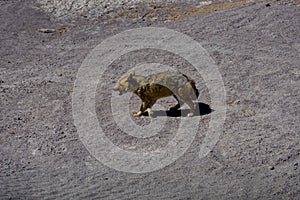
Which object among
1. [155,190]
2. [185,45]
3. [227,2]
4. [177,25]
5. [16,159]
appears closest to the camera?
[155,190]

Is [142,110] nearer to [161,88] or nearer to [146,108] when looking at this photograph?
[146,108]

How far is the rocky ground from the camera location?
8.09 meters

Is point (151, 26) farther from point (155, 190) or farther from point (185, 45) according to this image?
point (155, 190)

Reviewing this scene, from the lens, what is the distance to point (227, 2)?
15.1m

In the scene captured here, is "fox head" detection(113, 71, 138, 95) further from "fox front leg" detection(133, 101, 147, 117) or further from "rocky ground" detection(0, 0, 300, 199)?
"rocky ground" detection(0, 0, 300, 199)

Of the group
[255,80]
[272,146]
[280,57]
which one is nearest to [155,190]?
[272,146]

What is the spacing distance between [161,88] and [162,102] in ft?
2.83

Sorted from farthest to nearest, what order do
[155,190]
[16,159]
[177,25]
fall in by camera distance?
[177,25]
[16,159]
[155,190]

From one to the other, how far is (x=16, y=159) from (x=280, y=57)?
5538mm

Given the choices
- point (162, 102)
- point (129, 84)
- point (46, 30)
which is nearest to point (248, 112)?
point (162, 102)

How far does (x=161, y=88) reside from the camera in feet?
30.5

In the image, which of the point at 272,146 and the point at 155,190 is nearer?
the point at 155,190

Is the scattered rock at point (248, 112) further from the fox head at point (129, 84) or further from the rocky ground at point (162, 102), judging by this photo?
the fox head at point (129, 84)

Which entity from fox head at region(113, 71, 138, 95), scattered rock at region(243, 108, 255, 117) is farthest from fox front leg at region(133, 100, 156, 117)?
scattered rock at region(243, 108, 255, 117)
